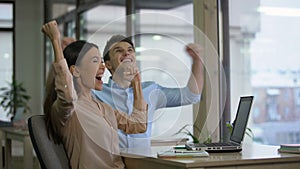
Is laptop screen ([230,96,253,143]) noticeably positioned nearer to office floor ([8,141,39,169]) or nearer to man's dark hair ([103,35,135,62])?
man's dark hair ([103,35,135,62])

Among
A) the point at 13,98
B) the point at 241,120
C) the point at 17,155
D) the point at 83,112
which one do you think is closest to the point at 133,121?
the point at 83,112

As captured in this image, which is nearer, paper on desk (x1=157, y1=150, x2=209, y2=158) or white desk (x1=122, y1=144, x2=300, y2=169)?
white desk (x1=122, y1=144, x2=300, y2=169)

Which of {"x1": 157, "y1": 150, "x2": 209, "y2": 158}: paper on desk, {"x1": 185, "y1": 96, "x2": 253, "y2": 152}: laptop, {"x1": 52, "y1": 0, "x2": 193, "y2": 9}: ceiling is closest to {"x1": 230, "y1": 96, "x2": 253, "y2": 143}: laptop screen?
{"x1": 185, "y1": 96, "x2": 253, "y2": 152}: laptop

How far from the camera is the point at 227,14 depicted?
3750 millimetres

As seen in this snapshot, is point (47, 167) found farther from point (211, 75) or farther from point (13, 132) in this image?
point (13, 132)

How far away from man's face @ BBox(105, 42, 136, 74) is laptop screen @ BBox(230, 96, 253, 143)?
621 millimetres

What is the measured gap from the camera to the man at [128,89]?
6.53ft

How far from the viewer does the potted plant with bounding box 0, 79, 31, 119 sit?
26.8 ft

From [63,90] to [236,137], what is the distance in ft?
2.76

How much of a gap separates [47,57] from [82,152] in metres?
6.33

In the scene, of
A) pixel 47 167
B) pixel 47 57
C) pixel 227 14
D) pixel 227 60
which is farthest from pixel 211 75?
pixel 47 57

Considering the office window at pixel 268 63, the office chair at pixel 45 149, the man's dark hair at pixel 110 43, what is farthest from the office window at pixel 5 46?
the man's dark hair at pixel 110 43

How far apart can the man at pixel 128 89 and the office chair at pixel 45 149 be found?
26cm

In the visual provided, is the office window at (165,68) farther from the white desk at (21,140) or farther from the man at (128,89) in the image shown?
the white desk at (21,140)
